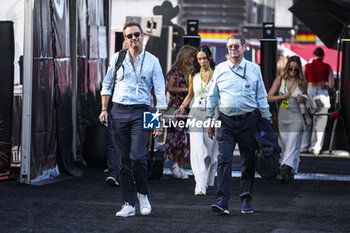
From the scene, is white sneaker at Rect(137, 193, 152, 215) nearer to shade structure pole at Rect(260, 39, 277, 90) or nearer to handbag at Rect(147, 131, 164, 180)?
handbag at Rect(147, 131, 164, 180)

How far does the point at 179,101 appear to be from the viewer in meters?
12.2

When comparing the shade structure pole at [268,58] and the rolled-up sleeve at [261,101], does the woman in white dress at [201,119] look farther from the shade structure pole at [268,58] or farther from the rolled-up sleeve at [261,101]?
the shade structure pole at [268,58]

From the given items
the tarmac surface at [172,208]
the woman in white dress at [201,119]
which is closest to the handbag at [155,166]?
the tarmac surface at [172,208]

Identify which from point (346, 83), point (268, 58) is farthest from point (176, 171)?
point (268, 58)

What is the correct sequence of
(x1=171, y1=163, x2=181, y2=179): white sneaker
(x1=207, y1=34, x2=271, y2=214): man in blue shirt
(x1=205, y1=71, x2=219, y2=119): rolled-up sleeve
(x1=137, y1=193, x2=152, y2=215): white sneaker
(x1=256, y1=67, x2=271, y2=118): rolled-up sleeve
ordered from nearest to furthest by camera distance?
(x1=137, y1=193, x2=152, y2=215): white sneaker < (x1=207, y1=34, x2=271, y2=214): man in blue shirt < (x1=256, y1=67, x2=271, y2=118): rolled-up sleeve < (x1=205, y1=71, x2=219, y2=119): rolled-up sleeve < (x1=171, y1=163, x2=181, y2=179): white sneaker

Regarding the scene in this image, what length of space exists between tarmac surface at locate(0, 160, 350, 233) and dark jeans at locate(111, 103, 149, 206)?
1.31 feet

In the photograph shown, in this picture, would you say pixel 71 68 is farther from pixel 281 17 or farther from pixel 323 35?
pixel 281 17

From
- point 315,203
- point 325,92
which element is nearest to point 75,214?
point 315,203

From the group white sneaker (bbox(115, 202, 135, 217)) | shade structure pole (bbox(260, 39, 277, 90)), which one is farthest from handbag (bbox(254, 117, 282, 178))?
shade structure pole (bbox(260, 39, 277, 90))

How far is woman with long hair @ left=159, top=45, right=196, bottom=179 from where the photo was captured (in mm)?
12078

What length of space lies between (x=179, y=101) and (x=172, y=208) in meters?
3.01

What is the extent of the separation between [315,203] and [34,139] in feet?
13.1

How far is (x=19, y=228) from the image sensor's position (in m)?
8.01

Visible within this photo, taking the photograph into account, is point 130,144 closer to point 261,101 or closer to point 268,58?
point 261,101
